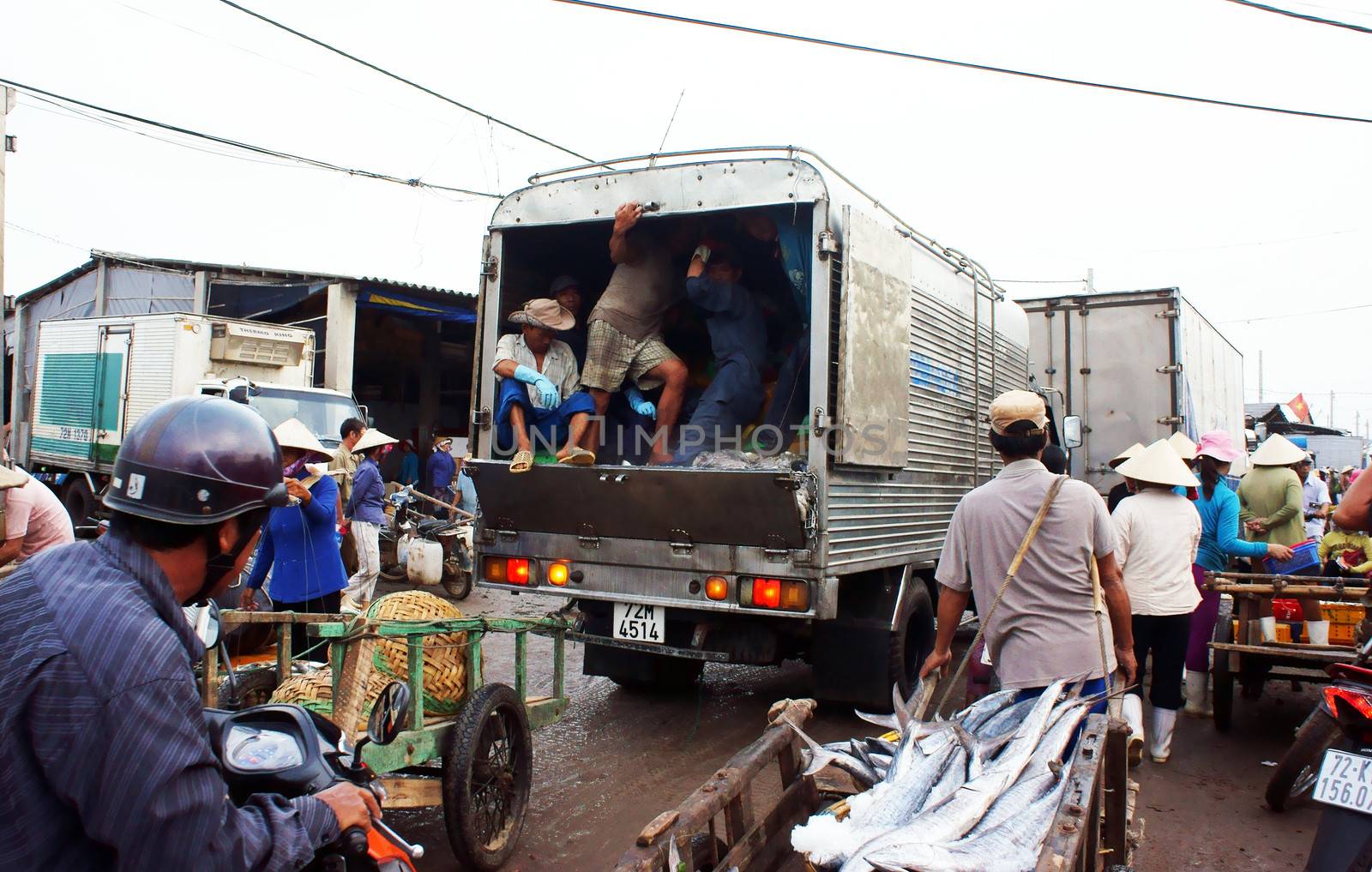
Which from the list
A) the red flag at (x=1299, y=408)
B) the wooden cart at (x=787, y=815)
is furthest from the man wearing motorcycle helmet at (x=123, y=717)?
the red flag at (x=1299, y=408)

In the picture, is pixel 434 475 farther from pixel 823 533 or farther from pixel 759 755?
pixel 759 755

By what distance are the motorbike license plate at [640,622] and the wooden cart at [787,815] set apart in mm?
2295

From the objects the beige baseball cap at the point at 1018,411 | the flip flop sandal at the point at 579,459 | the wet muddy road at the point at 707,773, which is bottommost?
the wet muddy road at the point at 707,773

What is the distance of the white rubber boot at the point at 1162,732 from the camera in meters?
5.09

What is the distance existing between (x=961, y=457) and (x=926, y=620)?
1.38m

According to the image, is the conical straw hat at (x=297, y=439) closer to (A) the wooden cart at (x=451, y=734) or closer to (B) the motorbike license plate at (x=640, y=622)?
(A) the wooden cart at (x=451, y=734)

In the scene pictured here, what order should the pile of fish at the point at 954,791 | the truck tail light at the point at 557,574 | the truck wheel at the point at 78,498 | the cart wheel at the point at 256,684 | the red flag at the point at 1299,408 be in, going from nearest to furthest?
the pile of fish at the point at 954,791 < the cart wheel at the point at 256,684 < the truck tail light at the point at 557,574 < the truck wheel at the point at 78,498 < the red flag at the point at 1299,408

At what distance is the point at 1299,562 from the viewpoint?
21.6 ft

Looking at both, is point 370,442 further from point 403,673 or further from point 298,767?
point 298,767

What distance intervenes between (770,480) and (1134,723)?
198 centimetres

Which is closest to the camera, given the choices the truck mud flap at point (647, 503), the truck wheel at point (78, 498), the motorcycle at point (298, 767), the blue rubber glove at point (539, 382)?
the motorcycle at point (298, 767)

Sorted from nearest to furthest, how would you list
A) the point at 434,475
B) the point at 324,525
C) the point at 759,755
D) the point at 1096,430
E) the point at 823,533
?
the point at 759,755 < the point at 823,533 < the point at 324,525 < the point at 1096,430 < the point at 434,475

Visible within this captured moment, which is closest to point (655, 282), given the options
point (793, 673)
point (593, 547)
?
point (593, 547)

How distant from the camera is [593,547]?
5332 mm
